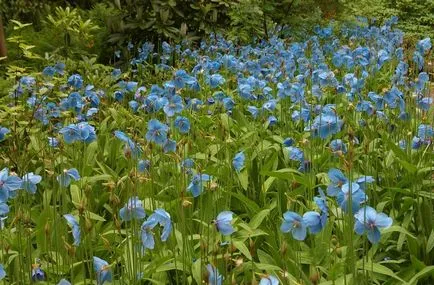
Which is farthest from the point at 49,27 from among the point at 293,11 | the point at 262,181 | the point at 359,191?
the point at 359,191

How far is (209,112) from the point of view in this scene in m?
4.35

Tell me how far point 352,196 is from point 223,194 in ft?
4.24

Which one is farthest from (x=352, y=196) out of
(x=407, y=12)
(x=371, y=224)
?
(x=407, y=12)

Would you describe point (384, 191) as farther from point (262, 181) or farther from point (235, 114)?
point (235, 114)

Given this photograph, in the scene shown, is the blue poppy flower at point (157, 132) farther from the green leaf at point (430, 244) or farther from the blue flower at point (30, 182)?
the green leaf at point (430, 244)

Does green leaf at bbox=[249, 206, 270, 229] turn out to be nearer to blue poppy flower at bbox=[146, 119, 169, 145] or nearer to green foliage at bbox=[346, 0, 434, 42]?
blue poppy flower at bbox=[146, 119, 169, 145]

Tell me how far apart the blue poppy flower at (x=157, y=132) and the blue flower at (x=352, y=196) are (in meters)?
1.05

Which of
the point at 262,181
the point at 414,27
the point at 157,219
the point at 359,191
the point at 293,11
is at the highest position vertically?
the point at 359,191

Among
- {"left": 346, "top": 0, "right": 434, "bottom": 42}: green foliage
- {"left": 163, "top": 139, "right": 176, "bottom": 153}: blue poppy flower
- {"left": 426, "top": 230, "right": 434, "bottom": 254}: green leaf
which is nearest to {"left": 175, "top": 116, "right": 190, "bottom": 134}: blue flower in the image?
{"left": 163, "top": 139, "right": 176, "bottom": 153}: blue poppy flower

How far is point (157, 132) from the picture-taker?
8.73 feet

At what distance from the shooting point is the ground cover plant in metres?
1.97

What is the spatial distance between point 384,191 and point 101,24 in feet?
22.3

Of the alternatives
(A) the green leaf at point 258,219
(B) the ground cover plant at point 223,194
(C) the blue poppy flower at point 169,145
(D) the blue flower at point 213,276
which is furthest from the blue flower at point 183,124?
(D) the blue flower at point 213,276

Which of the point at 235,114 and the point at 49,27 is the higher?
the point at 235,114
